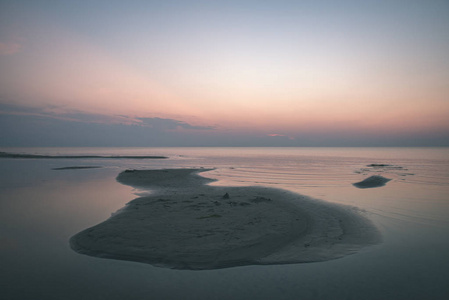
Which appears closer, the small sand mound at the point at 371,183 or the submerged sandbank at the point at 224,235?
the submerged sandbank at the point at 224,235

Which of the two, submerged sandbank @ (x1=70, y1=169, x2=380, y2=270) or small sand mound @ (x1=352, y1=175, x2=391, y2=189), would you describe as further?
small sand mound @ (x1=352, y1=175, x2=391, y2=189)

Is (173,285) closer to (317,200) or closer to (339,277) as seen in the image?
(339,277)

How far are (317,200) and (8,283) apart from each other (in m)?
18.8

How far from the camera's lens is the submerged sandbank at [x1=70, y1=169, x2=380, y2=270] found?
9.02 metres

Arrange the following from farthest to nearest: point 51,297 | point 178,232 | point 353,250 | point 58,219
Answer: point 58,219 → point 178,232 → point 353,250 → point 51,297

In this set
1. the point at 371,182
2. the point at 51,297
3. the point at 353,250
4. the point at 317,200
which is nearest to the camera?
the point at 51,297

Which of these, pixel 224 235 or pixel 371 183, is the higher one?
pixel 224 235

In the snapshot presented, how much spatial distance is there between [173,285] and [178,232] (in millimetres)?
→ 3763

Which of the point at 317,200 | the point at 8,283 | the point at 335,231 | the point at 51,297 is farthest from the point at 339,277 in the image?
the point at 317,200

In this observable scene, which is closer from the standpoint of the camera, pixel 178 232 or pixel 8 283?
pixel 8 283

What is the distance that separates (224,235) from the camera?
35.2 feet

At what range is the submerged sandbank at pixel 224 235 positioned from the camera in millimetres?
9023

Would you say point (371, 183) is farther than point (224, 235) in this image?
Yes

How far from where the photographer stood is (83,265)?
8414 mm
